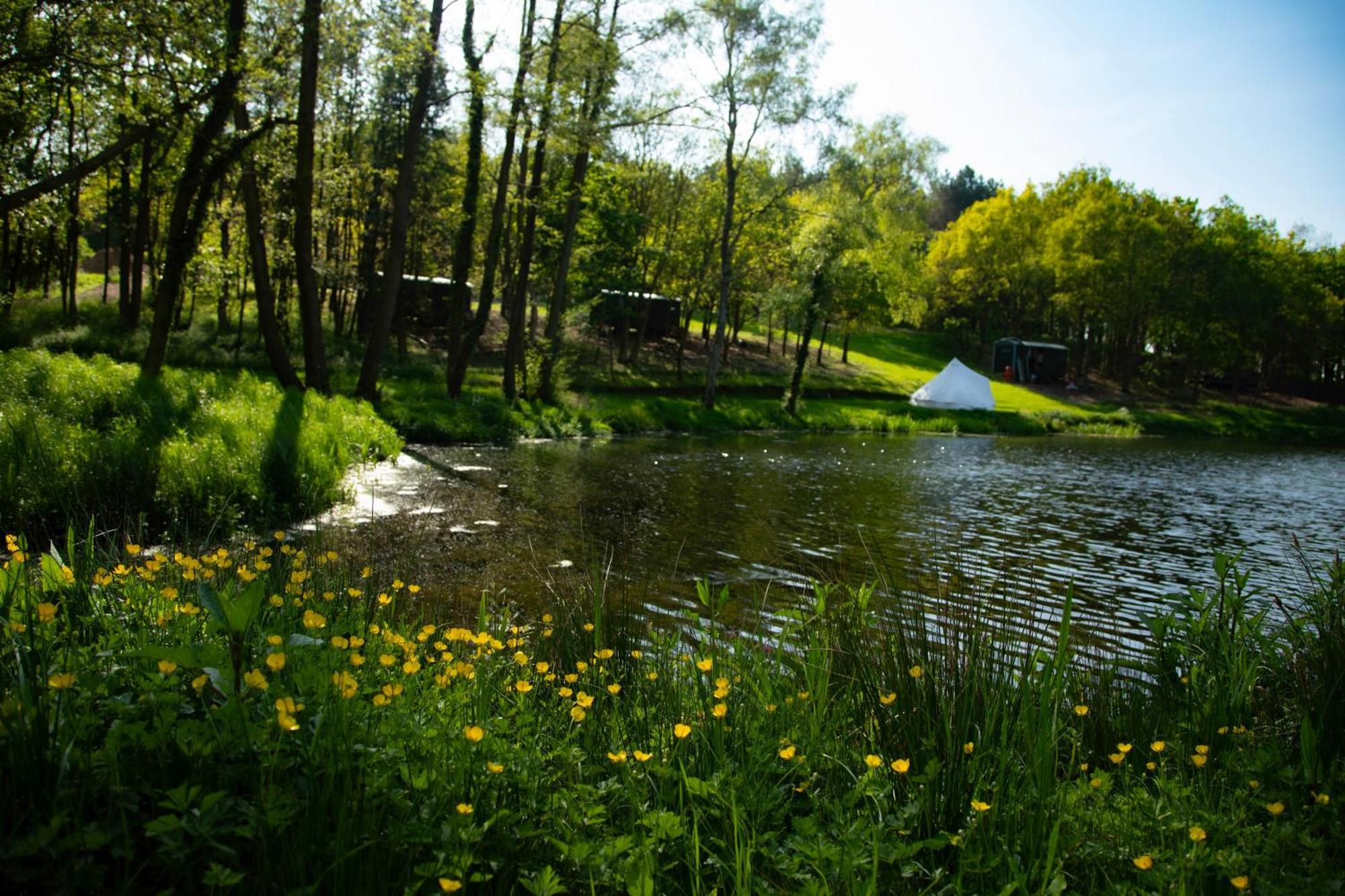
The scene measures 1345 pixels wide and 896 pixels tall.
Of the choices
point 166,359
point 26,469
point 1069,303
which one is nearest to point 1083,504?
point 26,469

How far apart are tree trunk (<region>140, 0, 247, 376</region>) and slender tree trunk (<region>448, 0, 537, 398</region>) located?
6.97m

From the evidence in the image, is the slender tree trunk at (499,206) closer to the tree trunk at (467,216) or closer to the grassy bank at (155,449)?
the tree trunk at (467,216)

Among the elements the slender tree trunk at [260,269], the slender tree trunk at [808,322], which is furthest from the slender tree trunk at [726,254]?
the slender tree trunk at [260,269]

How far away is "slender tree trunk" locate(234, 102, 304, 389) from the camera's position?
1708 cm

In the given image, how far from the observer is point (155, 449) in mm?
9844

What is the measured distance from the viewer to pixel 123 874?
2180 mm

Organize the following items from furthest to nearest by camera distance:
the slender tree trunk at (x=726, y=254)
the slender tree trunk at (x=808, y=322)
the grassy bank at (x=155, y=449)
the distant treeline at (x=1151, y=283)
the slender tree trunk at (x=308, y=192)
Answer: the distant treeline at (x=1151, y=283) < the slender tree trunk at (x=808, y=322) < the slender tree trunk at (x=726, y=254) < the slender tree trunk at (x=308, y=192) < the grassy bank at (x=155, y=449)

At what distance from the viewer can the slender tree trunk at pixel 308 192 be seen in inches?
637

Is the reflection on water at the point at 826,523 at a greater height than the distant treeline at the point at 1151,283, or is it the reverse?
the distant treeline at the point at 1151,283

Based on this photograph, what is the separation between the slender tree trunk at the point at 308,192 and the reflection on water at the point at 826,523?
3.12 meters

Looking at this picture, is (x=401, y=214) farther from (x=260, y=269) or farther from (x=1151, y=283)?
(x=1151, y=283)

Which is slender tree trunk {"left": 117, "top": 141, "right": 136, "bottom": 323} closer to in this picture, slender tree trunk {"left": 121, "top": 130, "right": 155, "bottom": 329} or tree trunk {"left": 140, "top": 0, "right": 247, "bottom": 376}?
slender tree trunk {"left": 121, "top": 130, "right": 155, "bottom": 329}

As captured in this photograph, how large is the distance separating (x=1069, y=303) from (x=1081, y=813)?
61973 mm

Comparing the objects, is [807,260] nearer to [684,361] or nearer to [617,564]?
[684,361]
